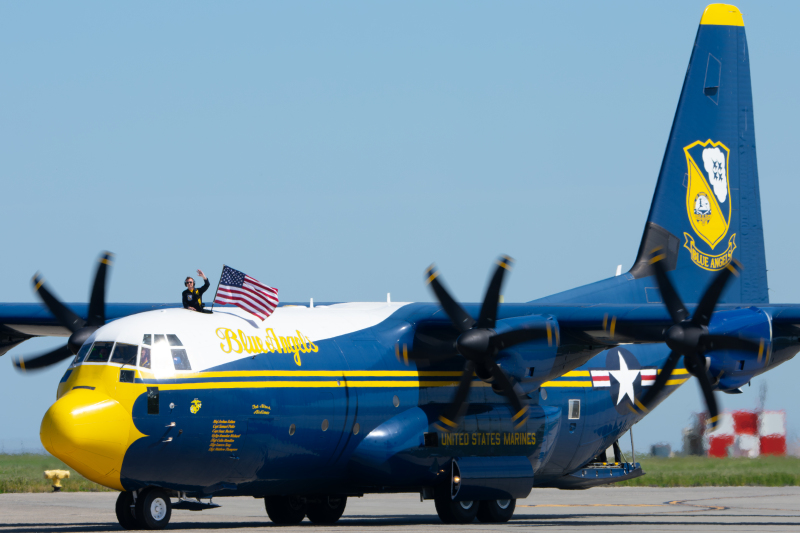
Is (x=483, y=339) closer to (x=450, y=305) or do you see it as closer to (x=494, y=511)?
(x=450, y=305)

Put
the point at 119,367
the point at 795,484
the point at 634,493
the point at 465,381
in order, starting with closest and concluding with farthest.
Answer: the point at 119,367 → the point at 465,381 → the point at 634,493 → the point at 795,484

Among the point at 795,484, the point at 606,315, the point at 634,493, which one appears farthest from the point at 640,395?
Answer: the point at 795,484

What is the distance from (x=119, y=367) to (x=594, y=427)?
10591mm

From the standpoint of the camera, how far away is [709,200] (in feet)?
89.4

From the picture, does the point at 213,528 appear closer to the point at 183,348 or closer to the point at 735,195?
the point at 183,348

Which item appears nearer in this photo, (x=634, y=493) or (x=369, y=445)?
(x=369, y=445)

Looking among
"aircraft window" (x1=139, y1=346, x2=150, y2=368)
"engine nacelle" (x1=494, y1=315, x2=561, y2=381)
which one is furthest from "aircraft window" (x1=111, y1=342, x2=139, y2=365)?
"engine nacelle" (x1=494, y1=315, x2=561, y2=381)

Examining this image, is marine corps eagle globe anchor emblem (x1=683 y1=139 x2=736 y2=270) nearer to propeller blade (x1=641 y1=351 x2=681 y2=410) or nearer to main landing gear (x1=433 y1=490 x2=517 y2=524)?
propeller blade (x1=641 y1=351 x2=681 y2=410)

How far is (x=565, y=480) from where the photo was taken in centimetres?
2455

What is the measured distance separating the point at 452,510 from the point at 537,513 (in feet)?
18.0

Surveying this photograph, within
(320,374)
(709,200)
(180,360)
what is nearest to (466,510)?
(320,374)

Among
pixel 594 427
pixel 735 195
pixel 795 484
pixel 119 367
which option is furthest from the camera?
pixel 795 484

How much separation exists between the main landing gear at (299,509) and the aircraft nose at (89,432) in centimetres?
539

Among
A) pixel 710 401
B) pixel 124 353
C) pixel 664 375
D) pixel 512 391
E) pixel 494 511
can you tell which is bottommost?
pixel 494 511
